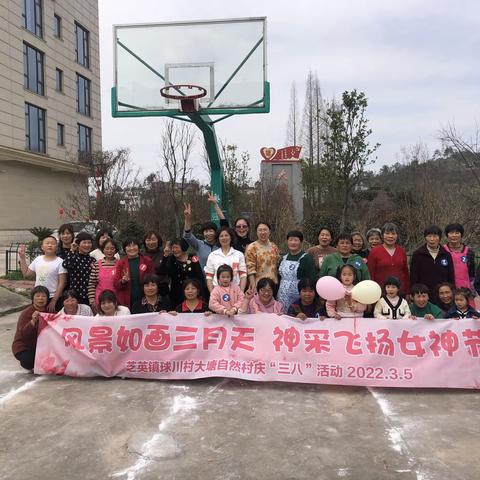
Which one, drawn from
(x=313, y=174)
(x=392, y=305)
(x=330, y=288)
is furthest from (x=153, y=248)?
(x=313, y=174)

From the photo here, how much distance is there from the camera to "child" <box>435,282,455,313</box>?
5.04m

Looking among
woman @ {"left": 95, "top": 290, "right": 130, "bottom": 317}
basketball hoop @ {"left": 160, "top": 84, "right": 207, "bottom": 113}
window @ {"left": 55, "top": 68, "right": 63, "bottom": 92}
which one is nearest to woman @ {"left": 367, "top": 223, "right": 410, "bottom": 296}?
woman @ {"left": 95, "top": 290, "right": 130, "bottom": 317}

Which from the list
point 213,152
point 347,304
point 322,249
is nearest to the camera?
point 347,304

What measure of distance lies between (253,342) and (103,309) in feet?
5.34

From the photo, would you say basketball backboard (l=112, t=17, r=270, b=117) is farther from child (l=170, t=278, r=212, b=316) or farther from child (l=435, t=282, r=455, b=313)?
child (l=435, t=282, r=455, b=313)

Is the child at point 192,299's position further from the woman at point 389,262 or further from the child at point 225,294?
the woman at point 389,262

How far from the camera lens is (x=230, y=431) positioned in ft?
11.9

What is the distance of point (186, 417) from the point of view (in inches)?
153

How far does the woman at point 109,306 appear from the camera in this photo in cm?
505

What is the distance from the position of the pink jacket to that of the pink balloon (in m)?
0.89

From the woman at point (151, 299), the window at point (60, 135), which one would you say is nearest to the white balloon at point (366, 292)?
the woman at point (151, 299)

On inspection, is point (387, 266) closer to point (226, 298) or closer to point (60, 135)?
point (226, 298)

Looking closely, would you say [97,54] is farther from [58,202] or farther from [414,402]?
[414,402]

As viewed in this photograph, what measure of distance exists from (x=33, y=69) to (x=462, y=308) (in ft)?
90.3
